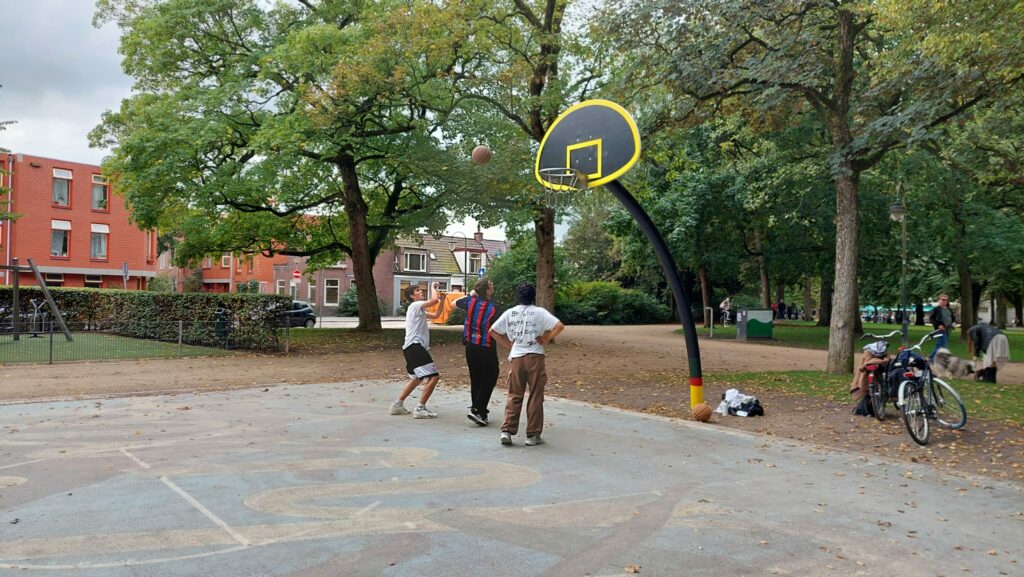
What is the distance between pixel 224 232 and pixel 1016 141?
23.8 meters

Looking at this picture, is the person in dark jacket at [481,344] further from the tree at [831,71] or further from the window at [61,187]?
the window at [61,187]

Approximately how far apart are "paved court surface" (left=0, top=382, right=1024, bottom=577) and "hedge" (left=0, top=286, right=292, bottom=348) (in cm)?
1123

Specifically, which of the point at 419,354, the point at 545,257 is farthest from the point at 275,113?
the point at 419,354

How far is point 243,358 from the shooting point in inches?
736

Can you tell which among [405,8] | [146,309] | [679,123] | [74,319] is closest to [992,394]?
[679,123]

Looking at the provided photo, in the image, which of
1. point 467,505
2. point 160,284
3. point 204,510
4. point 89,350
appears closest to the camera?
point 204,510

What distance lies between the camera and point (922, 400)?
27.9 feet

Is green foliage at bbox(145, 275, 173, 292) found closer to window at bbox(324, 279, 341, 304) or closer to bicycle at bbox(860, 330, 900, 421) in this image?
window at bbox(324, 279, 341, 304)

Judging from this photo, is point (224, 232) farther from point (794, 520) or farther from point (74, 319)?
point (794, 520)

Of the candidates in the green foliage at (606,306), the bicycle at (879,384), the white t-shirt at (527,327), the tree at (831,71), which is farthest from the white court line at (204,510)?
the green foliage at (606,306)

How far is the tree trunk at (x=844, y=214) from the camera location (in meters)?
14.1

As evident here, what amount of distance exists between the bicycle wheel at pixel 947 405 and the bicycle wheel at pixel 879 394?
64 centimetres

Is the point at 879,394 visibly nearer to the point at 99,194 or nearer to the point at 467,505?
the point at 467,505

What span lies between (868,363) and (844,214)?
5.52 m
